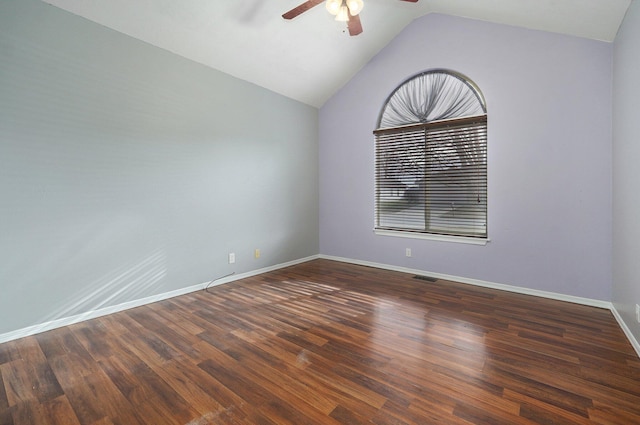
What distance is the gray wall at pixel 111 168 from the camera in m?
2.25

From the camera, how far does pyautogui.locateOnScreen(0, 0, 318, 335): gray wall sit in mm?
2252

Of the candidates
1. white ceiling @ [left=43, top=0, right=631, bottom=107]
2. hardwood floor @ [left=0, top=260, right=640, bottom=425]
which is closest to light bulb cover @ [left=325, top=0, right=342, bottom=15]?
white ceiling @ [left=43, top=0, right=631, bottom=107]

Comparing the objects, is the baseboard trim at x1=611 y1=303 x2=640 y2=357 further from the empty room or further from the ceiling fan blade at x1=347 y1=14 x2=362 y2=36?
the ceiling fan blade at x1=347 y1=14 x2=362 y2=36

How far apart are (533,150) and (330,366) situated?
123 inches

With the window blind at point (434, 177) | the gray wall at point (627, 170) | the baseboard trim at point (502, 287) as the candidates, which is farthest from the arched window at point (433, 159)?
the gray wall at point (627, 170)

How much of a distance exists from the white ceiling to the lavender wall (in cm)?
21

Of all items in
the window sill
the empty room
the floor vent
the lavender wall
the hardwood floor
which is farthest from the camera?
the floor vent

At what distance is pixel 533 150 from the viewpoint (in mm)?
3129

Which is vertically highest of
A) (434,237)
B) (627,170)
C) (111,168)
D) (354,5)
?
(354,5)

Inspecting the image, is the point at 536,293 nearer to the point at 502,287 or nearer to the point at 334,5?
the point at 502,287

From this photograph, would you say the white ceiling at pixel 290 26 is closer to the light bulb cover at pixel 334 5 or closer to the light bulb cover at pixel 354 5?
the light bulb cover at pixel 334 5

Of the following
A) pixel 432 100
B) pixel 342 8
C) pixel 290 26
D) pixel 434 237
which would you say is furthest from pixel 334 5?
pixel 434 237

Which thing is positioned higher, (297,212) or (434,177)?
(434,177)

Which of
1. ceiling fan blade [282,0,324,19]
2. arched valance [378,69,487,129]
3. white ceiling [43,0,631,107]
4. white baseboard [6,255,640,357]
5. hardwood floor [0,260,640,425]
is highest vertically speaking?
white ceiling [43,0,631,107]
